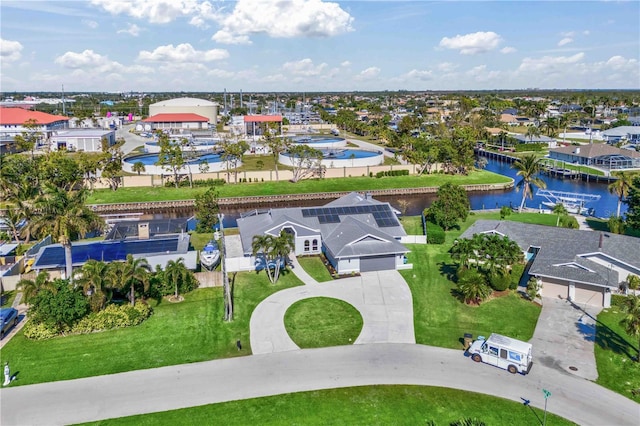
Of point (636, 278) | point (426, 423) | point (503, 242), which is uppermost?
point (503, 242)

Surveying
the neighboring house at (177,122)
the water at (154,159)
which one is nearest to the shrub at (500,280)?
the water at (154,159)

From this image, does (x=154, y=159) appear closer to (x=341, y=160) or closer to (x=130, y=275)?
(x=341, y=160)

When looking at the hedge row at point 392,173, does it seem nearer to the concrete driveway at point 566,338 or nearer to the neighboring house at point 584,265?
the neighboring house at point 584,265

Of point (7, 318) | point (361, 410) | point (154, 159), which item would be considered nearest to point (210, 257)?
point (7, 318)

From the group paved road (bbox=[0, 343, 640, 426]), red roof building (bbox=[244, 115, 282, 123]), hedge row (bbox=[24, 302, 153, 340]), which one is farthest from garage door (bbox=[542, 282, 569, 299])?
red roof building (bbox=[244, 115, 282, 123])

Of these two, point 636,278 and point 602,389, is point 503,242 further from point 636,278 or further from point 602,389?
point 602,389

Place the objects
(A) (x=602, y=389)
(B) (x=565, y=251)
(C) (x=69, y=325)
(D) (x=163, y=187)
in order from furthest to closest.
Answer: (D) (x=163, y=187), (B) (x=565, y=251), (C) (x=69, y=325), (A) (x=602, y=389)

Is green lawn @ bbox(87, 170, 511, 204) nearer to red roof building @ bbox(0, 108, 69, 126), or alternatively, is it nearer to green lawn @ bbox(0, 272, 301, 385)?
green lawn @ bbox(0, 272, 301, 385)

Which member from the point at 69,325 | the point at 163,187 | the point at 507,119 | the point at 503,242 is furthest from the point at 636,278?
the point at 507,119
